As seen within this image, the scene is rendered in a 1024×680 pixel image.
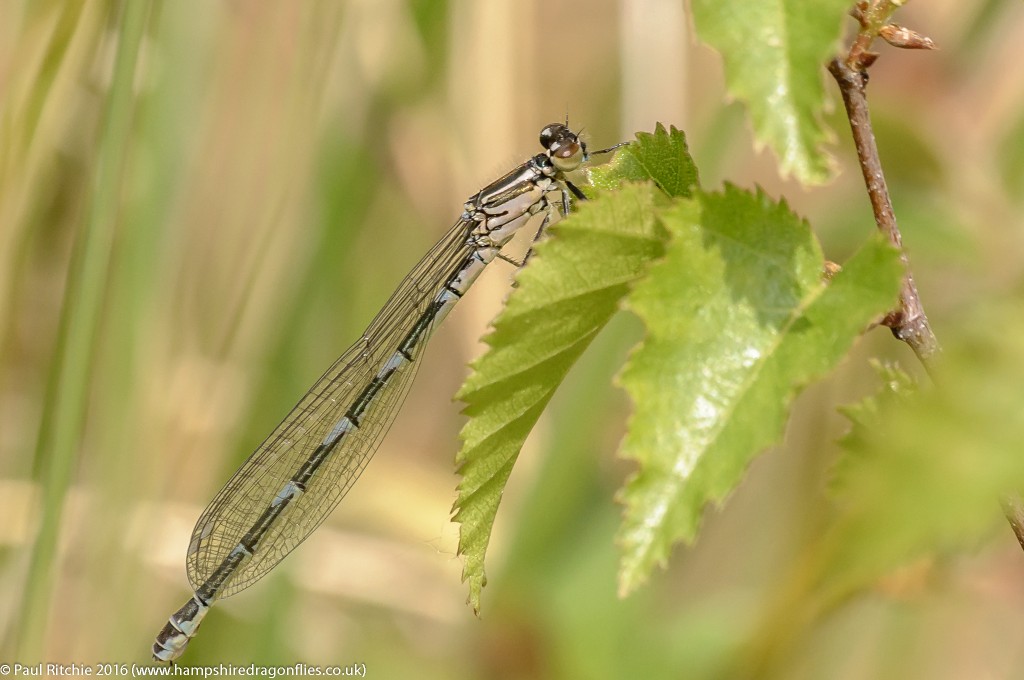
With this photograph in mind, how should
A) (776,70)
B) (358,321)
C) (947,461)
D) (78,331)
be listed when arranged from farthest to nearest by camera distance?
(358,321), (78,331), (776,70), (947,461)

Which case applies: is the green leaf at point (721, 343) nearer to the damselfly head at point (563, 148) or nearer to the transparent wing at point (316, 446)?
the damselfly head at point (563, 148)

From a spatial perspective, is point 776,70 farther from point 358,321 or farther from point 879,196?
point 358,321

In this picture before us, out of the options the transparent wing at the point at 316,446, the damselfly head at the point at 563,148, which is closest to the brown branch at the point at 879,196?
the damselfly head at the point at 563,148

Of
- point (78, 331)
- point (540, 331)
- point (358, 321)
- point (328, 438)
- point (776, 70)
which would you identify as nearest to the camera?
point (776, 70)

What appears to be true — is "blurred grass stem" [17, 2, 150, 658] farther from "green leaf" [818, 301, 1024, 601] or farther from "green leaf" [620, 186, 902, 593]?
"green leaf" [818, 301, 1024, 601]

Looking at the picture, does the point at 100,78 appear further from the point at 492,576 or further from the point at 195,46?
the point at 492,576

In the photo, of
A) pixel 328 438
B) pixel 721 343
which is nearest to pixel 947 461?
pixel 721 343

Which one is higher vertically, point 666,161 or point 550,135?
point 666,161
